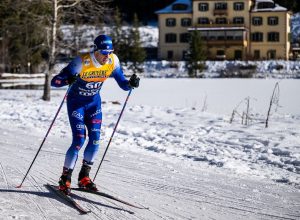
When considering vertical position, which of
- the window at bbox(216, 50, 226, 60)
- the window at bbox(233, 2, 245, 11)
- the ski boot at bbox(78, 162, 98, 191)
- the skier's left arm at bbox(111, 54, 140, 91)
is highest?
the window at bbox(233, 2, 245, 11)

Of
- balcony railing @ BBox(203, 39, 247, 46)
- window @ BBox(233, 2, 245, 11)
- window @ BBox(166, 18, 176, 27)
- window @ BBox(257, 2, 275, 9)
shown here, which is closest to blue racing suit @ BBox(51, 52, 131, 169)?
balcony railing @ BBox(203, 39, 247, 46)

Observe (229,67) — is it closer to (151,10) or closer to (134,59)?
(134,59)

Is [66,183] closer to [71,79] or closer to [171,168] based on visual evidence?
[71,79]

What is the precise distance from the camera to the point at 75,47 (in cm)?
2277

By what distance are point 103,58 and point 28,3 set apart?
16.3m

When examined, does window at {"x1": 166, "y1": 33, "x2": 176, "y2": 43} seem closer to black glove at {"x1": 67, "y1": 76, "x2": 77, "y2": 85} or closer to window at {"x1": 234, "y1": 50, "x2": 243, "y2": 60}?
window at {"x1": 234, "y1": 50, "x2": 243, "y2": 60}

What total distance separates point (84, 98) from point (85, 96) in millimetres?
29

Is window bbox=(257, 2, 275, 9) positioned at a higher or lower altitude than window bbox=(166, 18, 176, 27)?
higher

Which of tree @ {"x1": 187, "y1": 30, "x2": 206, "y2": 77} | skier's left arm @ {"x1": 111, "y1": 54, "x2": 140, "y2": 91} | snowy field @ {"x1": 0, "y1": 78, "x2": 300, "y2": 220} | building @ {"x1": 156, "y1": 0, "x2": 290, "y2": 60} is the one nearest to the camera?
snowy field @ {"x1": 0, "y1": 78, "x2": 300, "y2": 220}

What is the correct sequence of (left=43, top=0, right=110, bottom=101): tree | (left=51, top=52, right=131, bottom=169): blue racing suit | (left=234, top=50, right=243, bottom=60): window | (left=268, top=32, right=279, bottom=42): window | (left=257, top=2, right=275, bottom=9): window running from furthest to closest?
(left=257, top=2, right=275, bottom=9): window, (left=268, top=32, right=279, bottom=42): window, (left=234, top=50, right=243, bottom=60): window, (left=43, top=0, right=110, bottom=101): tree, (left=51, top=52, right=131, bottom=169): blue racing suit

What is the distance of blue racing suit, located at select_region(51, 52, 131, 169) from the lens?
613 cm

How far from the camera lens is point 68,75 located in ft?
20.0

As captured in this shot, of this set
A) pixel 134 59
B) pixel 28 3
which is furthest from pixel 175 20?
pixel 28 3

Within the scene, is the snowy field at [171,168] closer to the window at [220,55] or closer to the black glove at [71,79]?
the black glove at [71,79]
